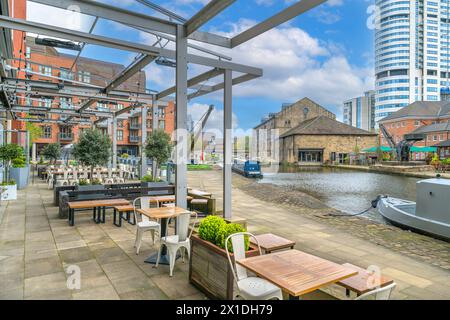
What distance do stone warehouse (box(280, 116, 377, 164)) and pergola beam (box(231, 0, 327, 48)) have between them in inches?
1660

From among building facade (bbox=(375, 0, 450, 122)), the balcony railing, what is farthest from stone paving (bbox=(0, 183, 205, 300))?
building facade (bbox=(375, 0, 450, 122))

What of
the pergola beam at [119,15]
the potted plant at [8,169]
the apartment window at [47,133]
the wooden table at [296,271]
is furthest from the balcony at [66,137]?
the wooden table at [296,271]

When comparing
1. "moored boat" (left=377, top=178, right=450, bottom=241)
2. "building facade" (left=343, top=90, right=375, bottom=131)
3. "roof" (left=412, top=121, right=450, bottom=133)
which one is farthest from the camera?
"building facade" (left=343, top=90, right=375, bottom=131)

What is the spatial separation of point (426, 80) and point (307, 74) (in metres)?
90.3

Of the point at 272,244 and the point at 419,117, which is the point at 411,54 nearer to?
the point at 419,117

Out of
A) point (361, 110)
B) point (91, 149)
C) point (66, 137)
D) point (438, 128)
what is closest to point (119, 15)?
point (91, 149)

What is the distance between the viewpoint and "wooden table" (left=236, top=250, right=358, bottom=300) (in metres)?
2.17

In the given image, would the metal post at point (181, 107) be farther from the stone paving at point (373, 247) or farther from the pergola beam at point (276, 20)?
the stone paving at point (373, 247)

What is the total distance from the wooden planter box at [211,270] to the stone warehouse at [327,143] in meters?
44.2

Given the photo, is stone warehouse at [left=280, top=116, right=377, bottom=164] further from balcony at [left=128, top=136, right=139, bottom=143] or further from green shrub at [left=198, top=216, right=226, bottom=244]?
green shrub at [left=198, top=216, right=226, bottom=244]

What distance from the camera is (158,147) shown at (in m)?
10.2

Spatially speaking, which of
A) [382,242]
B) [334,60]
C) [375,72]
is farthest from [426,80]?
[382,242]

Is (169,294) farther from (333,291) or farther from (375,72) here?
(375,72)

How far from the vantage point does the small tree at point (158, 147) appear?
10.1m
